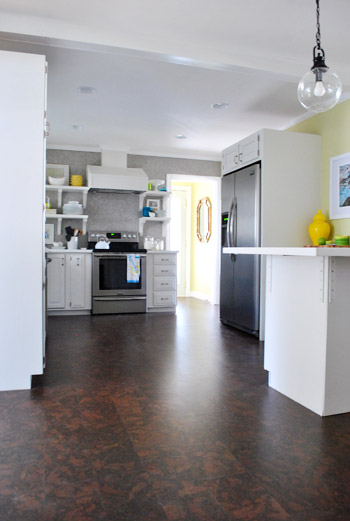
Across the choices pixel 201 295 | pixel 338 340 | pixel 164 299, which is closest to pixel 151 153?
pixel 164 299

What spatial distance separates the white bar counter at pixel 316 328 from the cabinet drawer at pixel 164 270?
3.53m

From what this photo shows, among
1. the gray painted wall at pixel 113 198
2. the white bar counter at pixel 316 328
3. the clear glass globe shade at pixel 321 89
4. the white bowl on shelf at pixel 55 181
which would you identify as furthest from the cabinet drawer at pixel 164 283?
the clear glass globe shade at pixel 321 89

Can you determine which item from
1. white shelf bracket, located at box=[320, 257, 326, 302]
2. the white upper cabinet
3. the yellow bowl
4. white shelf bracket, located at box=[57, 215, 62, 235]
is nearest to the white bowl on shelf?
the yellow bowl

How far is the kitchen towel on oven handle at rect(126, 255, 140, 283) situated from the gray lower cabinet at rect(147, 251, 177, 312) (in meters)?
0.22

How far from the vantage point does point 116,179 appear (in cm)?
604

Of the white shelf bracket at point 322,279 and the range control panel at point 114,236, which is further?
the range control panel at point 114,236

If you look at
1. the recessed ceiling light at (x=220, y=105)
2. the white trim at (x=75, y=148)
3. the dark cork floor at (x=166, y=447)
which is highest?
the recessed ceiling light at (x=220, y=105)

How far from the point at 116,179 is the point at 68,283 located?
1629 millimetres

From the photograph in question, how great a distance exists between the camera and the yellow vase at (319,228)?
4.32 m

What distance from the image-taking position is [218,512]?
142cm

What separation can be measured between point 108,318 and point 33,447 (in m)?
3.58

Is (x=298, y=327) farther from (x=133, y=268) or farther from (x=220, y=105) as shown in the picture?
(x=133, y=268)

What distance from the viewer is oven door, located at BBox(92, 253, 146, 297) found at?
571 centimetres

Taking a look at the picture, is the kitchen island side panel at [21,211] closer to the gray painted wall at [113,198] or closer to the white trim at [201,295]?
the gray painted wall at [113,198]
